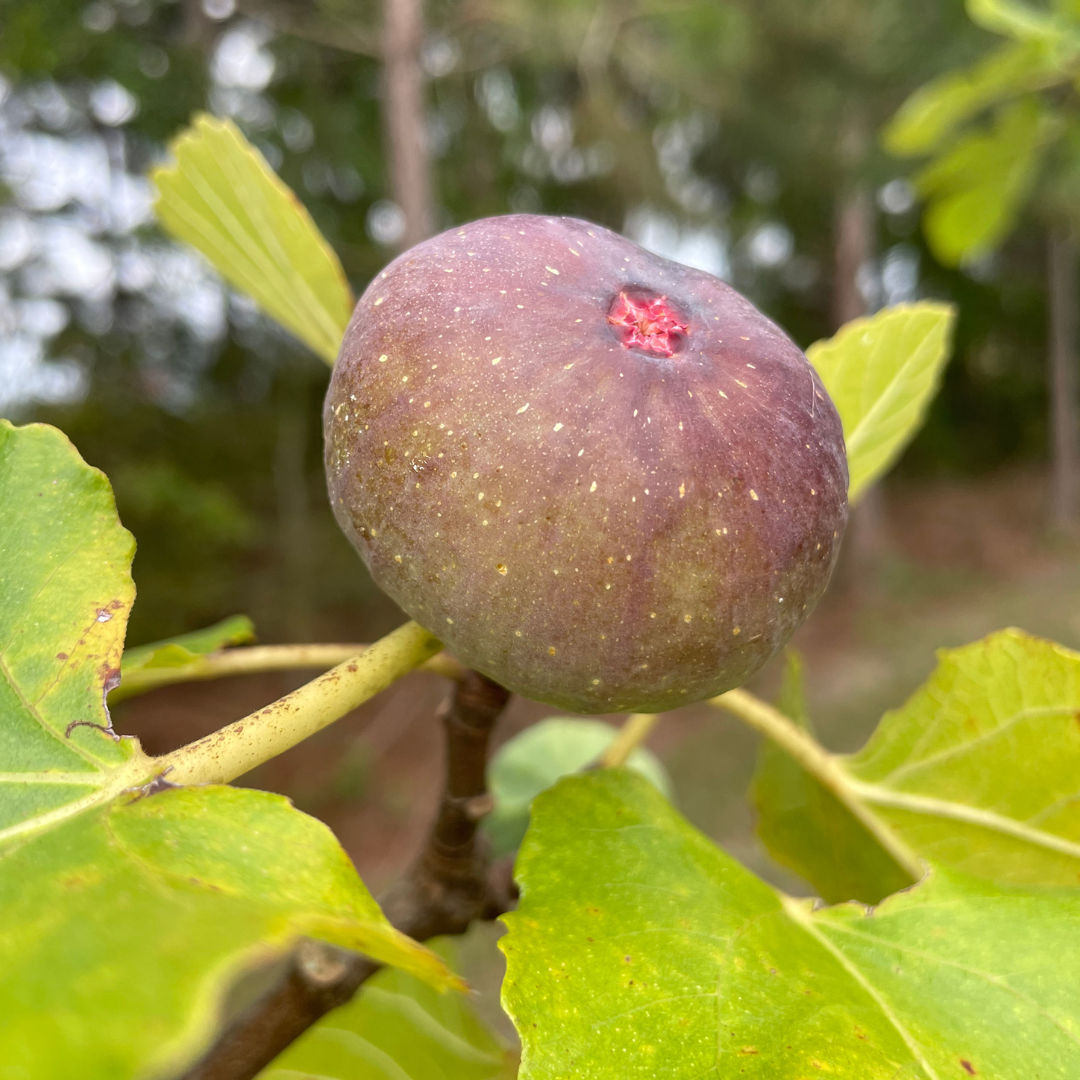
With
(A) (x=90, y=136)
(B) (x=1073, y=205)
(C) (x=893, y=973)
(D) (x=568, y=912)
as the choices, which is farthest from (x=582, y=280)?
(B) (x=1073, y=205)

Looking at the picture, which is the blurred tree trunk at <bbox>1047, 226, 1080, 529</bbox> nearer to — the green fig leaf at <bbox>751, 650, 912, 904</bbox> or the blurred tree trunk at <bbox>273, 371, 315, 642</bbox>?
the blurred tree trunk at <bbox>273, 371, 315, 642</bbox>

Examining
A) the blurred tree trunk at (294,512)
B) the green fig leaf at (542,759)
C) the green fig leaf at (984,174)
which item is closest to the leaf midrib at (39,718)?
the green fig leaf at (542,759)

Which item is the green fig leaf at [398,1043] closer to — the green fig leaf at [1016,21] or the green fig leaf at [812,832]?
the green fig leaf at [812,832]

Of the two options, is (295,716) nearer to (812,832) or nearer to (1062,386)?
(812,832)

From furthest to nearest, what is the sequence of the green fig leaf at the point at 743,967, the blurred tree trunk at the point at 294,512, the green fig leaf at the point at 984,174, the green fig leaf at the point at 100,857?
the blurred tree trunk at the point at 294,512
the green fig leaf at the point at 984,174
the green fig leaf at the point at 743,967
the green fig leaf at the point at 100,857

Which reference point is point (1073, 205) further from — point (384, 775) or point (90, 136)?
point (90, 136)
